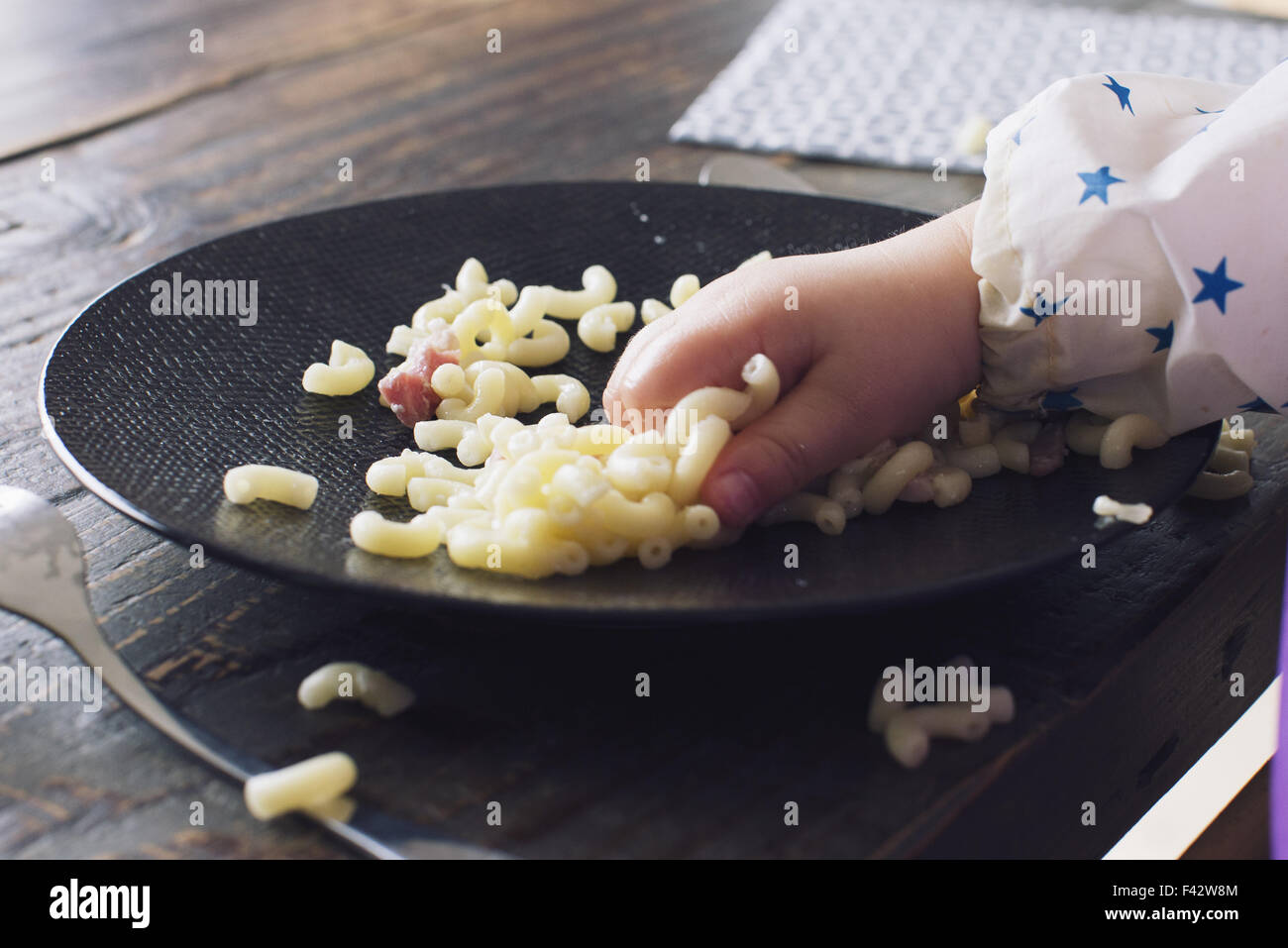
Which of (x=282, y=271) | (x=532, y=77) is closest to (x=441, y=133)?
(x=532, y=77)

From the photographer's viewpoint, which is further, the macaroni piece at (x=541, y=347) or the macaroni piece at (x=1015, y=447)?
the macaroni piece at (x=541, y=347)

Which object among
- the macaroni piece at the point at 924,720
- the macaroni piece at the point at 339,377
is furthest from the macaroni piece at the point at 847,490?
the macaroni piece at the point at 339,377

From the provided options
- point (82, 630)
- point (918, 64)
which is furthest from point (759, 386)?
point (918, 64)

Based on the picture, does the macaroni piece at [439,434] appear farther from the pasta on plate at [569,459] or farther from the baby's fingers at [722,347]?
the baby's fingers at [722,347]

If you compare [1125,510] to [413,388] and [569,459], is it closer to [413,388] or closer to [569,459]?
[569,459]

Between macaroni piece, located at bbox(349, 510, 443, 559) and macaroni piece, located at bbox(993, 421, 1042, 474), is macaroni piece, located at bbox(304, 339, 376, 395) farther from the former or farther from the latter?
macaroni piece, located at bbox(993, 421, 1042, 474)

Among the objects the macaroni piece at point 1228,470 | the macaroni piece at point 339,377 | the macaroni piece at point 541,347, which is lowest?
the macaroni piece at point 1228,470

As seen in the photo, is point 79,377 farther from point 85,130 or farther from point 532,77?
point 532,77
